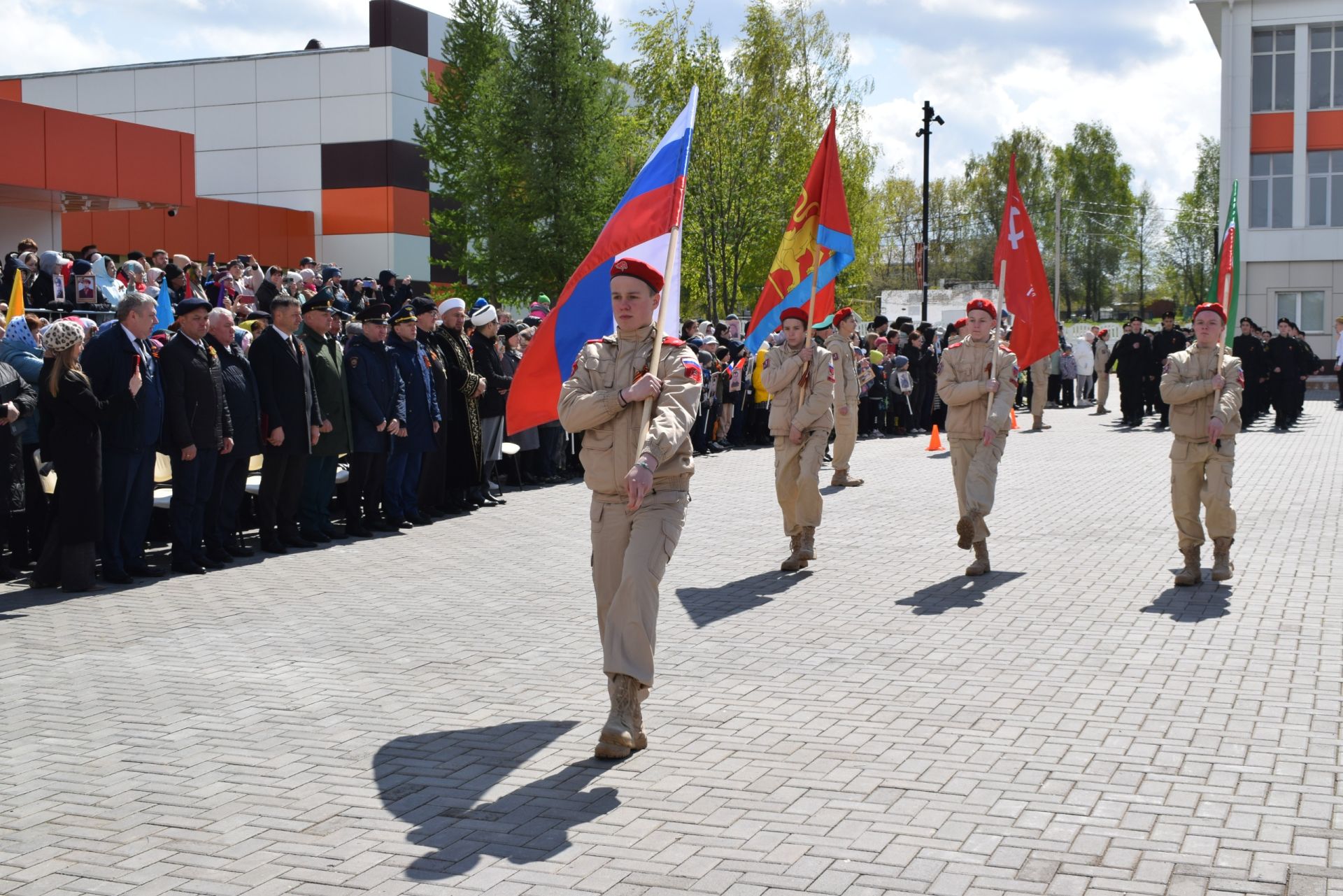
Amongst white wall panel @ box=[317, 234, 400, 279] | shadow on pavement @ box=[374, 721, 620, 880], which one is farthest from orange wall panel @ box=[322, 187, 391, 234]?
shadow on pavement @ box=[374, 721, 620, 880]

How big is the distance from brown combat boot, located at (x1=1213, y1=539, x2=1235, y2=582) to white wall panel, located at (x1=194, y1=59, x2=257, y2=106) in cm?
4185

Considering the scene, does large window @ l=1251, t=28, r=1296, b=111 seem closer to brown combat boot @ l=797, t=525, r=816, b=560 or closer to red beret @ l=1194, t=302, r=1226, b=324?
red beret @ l=1194, t=302, r=1226, b=324

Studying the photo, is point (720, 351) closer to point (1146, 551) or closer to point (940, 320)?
point (1146, 551)

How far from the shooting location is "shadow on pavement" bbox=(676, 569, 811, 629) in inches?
379

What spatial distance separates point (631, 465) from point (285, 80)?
4338cm

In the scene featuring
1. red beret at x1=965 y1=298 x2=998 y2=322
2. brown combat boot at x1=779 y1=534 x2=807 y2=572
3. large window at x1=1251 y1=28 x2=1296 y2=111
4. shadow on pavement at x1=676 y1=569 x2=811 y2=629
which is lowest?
shadow on pavement at x1=676 y1=569 x2=811 y2=629

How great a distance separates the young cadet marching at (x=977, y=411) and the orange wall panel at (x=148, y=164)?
22.9 metres

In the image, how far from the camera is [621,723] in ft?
20.7

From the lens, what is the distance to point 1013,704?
23.2 ft

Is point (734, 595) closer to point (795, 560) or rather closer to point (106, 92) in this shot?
point (795, 560)

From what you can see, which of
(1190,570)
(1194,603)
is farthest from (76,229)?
(1194,603)

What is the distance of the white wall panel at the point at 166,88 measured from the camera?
154ft

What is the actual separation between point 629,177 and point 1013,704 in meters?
29.3

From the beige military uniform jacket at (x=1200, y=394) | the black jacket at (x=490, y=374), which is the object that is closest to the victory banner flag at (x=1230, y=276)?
the beige military uniform jacket at (x=1200, y=394)
